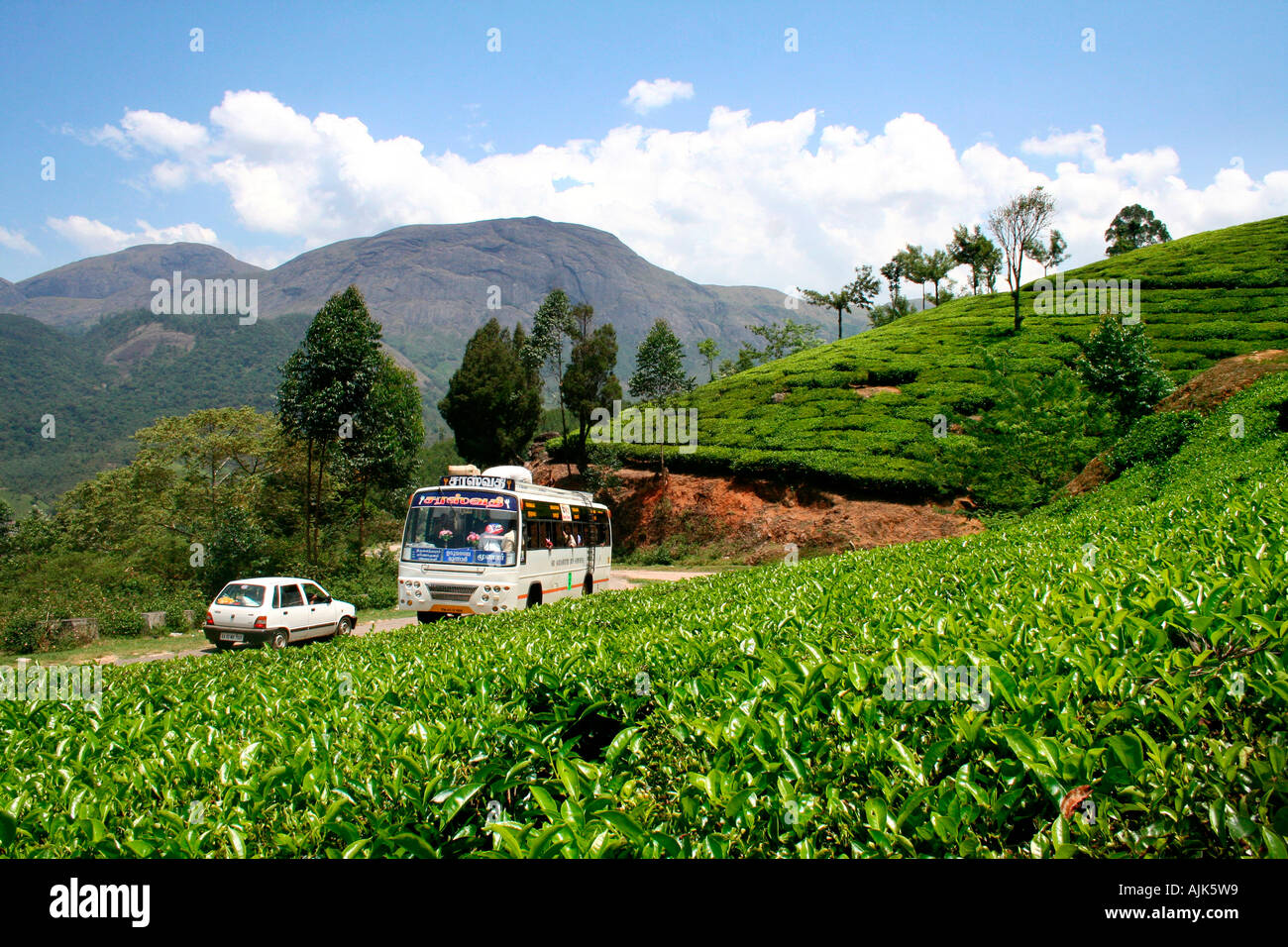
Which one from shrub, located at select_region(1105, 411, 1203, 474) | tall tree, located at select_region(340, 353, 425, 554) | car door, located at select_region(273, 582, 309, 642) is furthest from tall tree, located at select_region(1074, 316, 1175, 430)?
car door, located at select_region(273, 582, 309, 642)

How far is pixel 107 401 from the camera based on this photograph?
153 m

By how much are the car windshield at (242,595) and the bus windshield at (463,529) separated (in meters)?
3.05

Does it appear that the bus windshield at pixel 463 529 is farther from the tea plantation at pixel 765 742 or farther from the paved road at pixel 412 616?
the tea plantation at pixel 765 742

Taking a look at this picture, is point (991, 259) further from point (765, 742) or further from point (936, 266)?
point (765, 742)

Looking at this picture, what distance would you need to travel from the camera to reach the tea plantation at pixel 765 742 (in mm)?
1946

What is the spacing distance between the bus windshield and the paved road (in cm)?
169

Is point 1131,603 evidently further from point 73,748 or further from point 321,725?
point 73,748

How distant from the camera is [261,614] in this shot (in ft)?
46.8

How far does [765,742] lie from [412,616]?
19.1 m

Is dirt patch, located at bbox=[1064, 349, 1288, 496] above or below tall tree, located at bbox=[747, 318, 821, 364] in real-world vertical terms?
below

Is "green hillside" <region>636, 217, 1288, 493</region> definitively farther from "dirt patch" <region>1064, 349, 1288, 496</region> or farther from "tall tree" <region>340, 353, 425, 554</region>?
"tall tree" <region>340, 353, 425, 554</region>

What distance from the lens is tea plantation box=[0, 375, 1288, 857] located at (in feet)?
6.39
